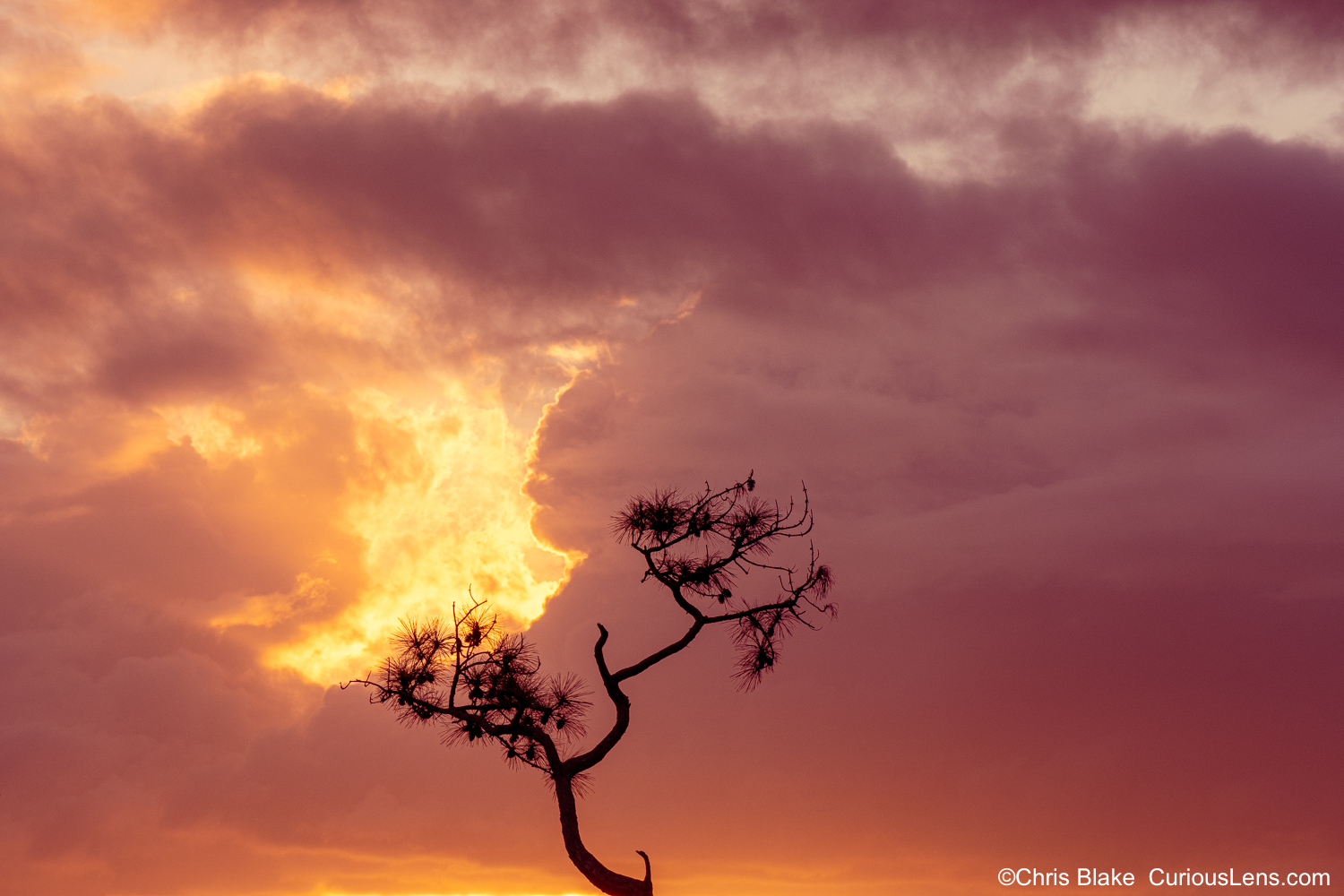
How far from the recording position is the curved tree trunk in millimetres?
28172

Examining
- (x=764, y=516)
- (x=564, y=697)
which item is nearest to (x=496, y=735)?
(x=564, y=697)

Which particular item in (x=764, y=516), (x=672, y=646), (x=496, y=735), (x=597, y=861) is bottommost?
(x=597, y=861)

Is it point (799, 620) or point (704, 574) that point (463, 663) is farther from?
point (799, 620)

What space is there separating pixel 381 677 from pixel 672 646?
6.44 m

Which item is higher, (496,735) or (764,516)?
(764,516)

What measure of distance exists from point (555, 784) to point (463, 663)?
3.35 meters

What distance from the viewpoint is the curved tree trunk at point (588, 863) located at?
28.2 meters

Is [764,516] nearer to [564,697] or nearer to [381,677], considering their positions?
[564,697]

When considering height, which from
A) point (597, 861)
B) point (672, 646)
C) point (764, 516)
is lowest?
point (597, 861)

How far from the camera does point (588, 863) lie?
2845 cm

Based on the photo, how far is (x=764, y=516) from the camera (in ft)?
100

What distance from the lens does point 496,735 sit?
29.6 meters

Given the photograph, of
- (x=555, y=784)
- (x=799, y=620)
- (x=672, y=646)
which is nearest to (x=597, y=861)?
(x=555, y=784)

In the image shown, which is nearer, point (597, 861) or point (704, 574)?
point (597, 861)
